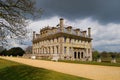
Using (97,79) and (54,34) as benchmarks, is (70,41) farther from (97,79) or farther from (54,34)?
(97,79)

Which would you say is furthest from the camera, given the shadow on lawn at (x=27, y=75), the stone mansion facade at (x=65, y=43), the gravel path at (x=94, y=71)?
the stone mansion facade at (x=65, y=43)

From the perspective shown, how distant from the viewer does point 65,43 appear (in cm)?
4525

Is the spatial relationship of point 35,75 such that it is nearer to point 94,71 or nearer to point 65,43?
point 94,71

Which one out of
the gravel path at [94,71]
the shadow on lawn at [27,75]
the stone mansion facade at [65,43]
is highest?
the stone mansion facade at [65,43]

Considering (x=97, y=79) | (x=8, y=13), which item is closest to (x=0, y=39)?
(x=8, y=13)

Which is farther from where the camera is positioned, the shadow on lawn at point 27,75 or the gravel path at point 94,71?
the shadow on lawn at point 27,75

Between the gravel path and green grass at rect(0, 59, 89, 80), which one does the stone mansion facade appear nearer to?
the gravel path

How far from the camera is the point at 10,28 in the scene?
41.0 ft

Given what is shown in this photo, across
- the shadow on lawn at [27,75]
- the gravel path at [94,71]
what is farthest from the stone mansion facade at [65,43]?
the shadow on lawn at [27,75]

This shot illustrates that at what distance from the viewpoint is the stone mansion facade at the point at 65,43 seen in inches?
1761

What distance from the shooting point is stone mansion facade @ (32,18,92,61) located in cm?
4472

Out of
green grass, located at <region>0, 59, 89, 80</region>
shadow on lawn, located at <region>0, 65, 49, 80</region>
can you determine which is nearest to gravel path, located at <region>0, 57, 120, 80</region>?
green grass, located at <region>0, 59, 89, 80</region>

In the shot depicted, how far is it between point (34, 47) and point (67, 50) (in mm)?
18859

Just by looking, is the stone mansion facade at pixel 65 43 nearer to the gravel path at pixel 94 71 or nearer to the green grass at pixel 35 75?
the gravel path at pixel 94 71
